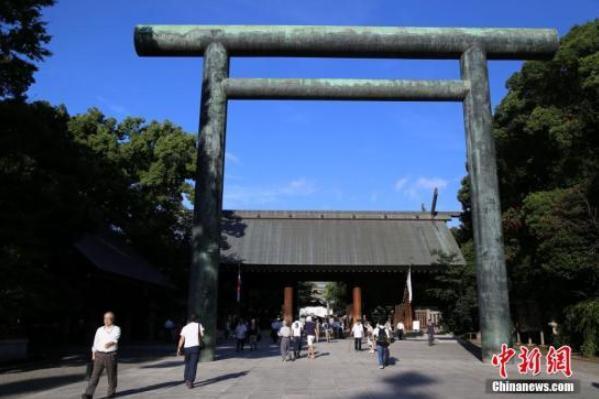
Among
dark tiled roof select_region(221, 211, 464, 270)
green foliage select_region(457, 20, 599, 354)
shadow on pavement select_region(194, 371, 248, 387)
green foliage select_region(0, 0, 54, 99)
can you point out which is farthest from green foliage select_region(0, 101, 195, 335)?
green foliage select_region(457, 20, 599, 354)

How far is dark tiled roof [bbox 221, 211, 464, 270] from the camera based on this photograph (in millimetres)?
28578

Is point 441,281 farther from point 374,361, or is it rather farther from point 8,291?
point 8,291

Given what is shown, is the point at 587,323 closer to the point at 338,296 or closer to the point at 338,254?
the point at 338,254

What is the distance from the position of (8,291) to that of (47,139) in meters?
4.46

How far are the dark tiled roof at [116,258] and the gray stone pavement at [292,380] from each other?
16.1 feet

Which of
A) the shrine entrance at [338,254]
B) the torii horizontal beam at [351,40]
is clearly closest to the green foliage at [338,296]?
the shrine entrance at [338,254]

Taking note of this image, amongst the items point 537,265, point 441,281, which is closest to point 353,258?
point 441,281

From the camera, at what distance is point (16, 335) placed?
15.5 m

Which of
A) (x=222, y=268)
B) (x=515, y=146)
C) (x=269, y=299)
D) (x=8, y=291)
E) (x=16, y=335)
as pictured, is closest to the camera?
(x=8, y=291)

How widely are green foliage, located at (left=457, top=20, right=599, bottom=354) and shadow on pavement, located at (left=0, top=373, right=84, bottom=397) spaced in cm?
1440

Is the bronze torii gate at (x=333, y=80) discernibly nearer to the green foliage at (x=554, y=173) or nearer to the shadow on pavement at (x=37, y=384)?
the shadow on pavement at (x=37, y=384)

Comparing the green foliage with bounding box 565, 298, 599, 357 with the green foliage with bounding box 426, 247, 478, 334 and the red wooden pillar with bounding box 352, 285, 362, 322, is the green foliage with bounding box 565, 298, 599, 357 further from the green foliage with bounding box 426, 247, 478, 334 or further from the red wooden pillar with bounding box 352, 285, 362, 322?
the red wooden pillar with bounding box 352, 285, 362, 322

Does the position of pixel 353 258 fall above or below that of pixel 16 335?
above

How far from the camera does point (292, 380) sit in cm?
1003
